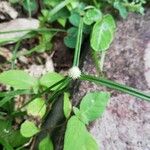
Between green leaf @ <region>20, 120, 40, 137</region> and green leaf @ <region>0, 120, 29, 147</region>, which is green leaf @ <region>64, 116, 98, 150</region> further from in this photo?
green leaf @ <region>0, 120, 29, 147</region>

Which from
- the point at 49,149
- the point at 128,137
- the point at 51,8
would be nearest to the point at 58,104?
the point at 49,149

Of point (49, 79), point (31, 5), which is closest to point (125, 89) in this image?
point (49, 79)

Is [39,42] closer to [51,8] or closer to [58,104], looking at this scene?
[51,8]

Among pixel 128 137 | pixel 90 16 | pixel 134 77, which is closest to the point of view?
pixel 128 137

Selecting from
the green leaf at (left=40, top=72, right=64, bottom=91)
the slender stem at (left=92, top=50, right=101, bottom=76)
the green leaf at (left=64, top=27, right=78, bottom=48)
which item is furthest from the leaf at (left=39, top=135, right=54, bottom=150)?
the green leaf at (left=64, top=27, right=78, bottom=48)

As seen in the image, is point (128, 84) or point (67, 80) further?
point (128, 84)

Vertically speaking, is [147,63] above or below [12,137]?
above

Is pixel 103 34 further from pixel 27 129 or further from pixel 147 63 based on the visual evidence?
pixel 27 129
